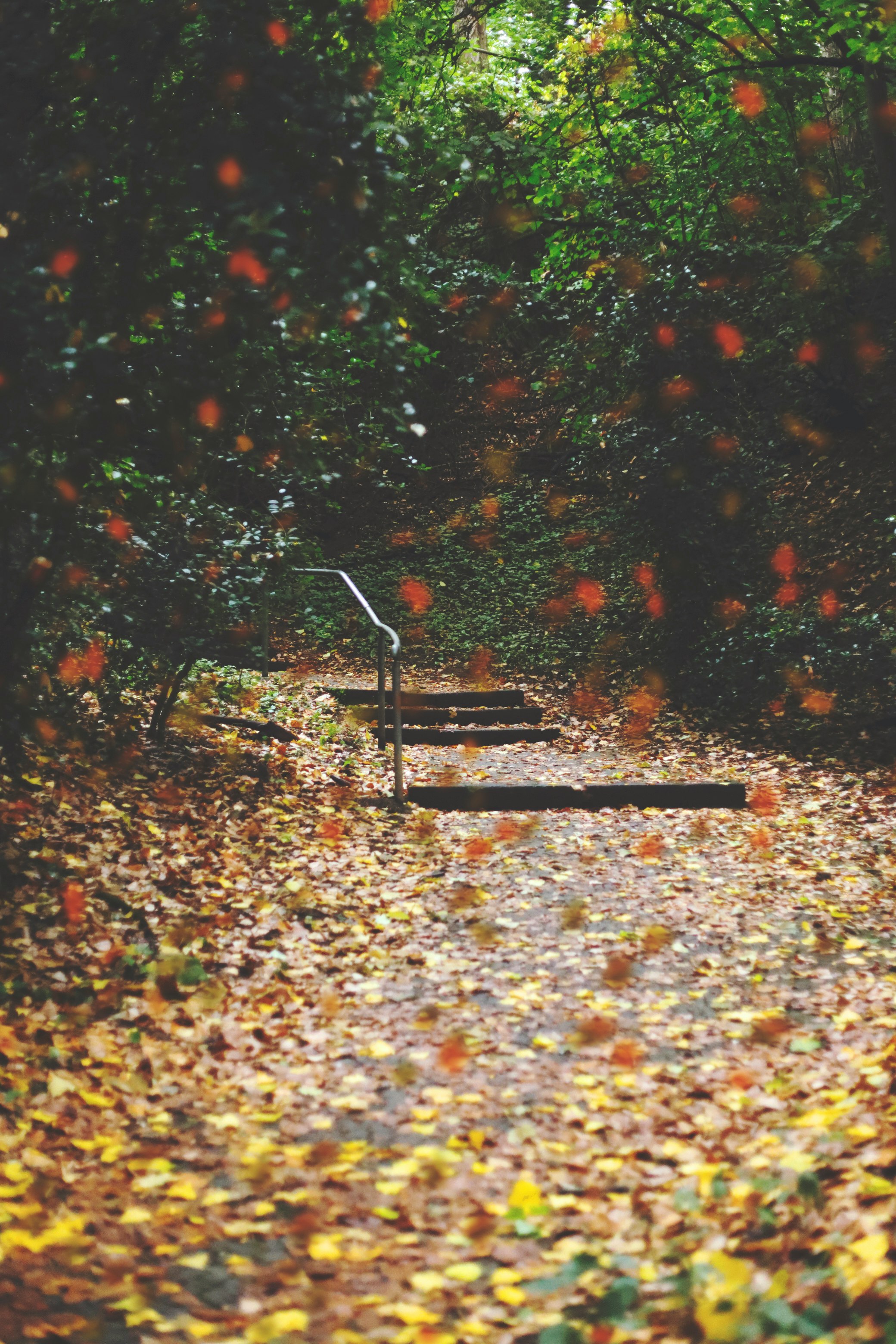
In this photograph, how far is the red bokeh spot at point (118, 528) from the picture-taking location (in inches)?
207

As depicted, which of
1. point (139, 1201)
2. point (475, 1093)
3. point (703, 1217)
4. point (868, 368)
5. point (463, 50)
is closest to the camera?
point (703, 1217)

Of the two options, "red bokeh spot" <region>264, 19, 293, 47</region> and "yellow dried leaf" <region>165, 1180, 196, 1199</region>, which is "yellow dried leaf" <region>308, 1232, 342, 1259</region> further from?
"red bokeh spot" <region>264, 19, 293, 47</region>

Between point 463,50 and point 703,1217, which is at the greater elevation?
point 463,50

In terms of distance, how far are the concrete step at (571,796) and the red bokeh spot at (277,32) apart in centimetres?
455

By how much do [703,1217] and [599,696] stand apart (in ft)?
28.0

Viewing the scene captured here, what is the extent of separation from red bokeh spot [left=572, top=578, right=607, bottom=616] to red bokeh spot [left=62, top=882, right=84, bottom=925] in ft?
29.0

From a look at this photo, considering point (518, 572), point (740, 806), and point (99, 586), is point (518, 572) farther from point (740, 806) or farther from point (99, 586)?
point (99, 586)

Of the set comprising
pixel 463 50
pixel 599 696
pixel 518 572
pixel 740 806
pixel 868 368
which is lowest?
pixel 740 806

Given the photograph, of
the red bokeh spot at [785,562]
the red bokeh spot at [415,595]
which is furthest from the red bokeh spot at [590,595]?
the red bokeh spot at [785,562]

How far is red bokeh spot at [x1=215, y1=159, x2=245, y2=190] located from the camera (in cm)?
369

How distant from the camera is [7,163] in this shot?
410 centimetres

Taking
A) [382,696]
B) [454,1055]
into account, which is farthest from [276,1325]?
[382,696]

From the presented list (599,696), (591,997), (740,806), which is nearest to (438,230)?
(599,696)

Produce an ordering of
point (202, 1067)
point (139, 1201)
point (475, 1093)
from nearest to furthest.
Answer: point (139, 1201), point (475, 1093), point (202, 1067)
